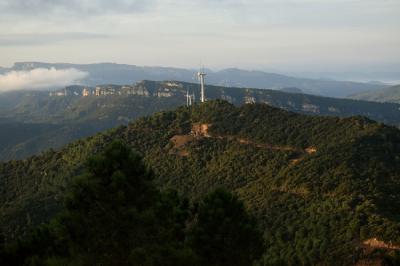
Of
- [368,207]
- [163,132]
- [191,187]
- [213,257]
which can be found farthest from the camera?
[163,132]

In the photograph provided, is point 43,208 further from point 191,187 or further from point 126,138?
point 126,138

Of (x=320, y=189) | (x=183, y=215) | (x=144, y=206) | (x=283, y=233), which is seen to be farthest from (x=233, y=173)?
(x=144, y=206)

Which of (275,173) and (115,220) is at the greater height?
(115,220)

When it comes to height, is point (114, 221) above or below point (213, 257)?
above

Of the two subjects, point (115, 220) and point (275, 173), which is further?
point (275, 173)

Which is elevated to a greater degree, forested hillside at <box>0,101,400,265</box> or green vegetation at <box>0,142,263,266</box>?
green vegetation at <box>0,142,263,266</box>

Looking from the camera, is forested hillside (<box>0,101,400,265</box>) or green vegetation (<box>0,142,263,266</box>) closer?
green vegetation (<box>0,142,263,266</box>)

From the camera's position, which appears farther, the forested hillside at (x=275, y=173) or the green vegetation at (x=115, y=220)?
the forested hillside at (x=275, y=173)

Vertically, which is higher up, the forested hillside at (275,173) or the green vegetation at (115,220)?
the green vegetation at (115,220)
